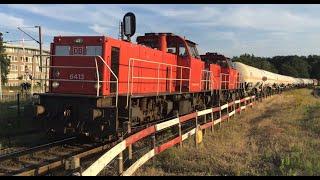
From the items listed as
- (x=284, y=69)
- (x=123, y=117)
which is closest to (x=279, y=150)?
(x=123, y=117)

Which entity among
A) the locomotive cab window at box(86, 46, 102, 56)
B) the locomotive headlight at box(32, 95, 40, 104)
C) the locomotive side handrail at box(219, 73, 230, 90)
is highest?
the locomotive cab window at box(86, 46, 102, 56)

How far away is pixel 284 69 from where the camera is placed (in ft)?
483

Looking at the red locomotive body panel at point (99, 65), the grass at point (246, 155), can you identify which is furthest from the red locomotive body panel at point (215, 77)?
the red locomotive body panel at point (99, 65)

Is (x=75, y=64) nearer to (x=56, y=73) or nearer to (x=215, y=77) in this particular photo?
(x=56, y=73)

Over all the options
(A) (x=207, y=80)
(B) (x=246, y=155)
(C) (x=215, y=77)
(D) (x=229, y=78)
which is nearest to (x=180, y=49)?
(A) (x=207, y=80)

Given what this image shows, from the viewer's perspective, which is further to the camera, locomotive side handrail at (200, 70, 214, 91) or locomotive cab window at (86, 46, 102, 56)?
locomotive side handrail at (200, 70, 214, 91)

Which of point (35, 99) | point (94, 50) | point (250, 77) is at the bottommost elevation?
point (35, 99)

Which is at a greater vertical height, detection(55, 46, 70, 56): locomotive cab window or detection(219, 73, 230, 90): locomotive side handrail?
detection(55, 46, 70, 56): locomotive cab window

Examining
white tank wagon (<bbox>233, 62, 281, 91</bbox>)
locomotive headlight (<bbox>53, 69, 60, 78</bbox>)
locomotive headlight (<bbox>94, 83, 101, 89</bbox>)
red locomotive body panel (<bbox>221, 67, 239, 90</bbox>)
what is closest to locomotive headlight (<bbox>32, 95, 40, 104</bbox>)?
locomotive headlight (<bbox>53, 69, 60, 78</bbox>)

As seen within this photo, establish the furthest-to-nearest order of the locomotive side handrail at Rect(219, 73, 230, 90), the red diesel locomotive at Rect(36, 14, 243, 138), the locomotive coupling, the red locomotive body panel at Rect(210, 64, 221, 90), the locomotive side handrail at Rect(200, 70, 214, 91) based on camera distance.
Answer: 1. the locomotive side handrail at Rect(219, 73, 230, 90)
2. the red locomotive body panel at Rect(210, 64, 221, 90)
3. the locomotive side handrail at Rect(200, 70, 214, 91)
4. the red diesel locomotive at Rect(36, 14, 243, 138)
5. the locomotive coupling

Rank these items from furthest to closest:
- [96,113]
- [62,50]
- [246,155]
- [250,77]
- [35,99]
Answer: [250,77] → [35,99] → [62,50] → [96,113] → [246,155]

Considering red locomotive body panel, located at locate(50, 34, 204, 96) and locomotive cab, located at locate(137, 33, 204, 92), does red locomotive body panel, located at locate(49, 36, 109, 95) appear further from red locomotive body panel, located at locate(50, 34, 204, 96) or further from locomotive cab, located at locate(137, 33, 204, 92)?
locomotive cab, located at locate(137, 33, 204, 92)

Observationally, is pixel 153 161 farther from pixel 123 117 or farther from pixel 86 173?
pixel 86 173

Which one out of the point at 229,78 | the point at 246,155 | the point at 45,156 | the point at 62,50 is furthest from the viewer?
the point at 229,78
